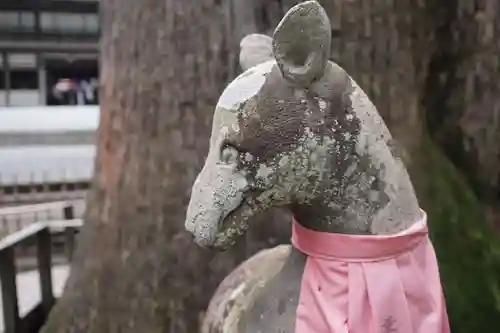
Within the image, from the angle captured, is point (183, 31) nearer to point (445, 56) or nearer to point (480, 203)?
point (445, 56)

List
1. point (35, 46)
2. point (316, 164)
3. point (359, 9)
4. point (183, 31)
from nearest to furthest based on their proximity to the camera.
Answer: point (316, 164) < point (359, 9) < point (183, 31) < point (35, 46)

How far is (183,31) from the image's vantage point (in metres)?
2.07

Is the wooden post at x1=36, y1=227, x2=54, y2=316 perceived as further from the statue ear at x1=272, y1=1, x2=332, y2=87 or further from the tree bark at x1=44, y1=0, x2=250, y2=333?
the statue ear at x1=272, y1=1, x2=332, y2=87

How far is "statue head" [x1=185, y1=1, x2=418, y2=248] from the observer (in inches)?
41.9

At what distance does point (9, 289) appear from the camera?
2725 millimetres

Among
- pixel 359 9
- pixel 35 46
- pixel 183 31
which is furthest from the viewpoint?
pixel 35 46

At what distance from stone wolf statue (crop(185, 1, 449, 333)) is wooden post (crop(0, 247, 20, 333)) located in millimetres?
1763

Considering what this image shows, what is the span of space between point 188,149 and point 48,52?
4499 mm

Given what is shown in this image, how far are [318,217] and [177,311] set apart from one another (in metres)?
1.07

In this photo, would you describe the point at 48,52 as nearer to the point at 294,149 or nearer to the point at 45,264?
the point at 45,264

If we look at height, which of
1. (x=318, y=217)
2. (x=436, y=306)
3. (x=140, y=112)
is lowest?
(x=436, y=306)

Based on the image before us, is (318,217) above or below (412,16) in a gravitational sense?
below

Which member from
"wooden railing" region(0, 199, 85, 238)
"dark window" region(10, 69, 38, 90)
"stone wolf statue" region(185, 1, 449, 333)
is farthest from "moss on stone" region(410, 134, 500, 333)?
"dark window" region(10, 69, 38, 90)

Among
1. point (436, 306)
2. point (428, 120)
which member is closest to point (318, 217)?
point (436, 306)
